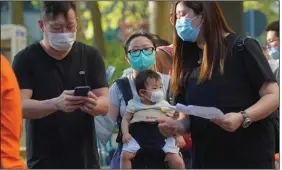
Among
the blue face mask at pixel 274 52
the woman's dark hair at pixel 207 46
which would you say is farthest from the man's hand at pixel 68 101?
the blue face mask at pixel 274 52

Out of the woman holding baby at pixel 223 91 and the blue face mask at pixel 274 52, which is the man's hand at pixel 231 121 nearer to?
the woman holding baby at pixel 223 91

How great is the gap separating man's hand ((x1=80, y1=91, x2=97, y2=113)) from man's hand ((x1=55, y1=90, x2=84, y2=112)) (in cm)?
3

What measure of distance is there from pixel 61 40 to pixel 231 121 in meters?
1.12

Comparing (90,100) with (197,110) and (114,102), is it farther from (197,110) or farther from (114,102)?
(114,102)

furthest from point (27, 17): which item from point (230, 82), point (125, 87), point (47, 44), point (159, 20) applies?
point (230, 82)

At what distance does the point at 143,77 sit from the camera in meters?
5.17

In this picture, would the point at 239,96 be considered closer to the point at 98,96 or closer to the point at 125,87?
the point at 98,96

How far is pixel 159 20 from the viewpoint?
8633 millimetres

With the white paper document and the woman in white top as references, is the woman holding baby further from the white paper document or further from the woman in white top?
the woman in white top

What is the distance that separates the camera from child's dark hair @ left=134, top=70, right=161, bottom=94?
516cm

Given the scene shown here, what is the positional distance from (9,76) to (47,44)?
772mm

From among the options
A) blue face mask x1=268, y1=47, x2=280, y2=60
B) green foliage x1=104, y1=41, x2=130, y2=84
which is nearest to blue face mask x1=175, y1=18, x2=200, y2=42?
green foliage x1=104, y1=41, x2=130, y2=84

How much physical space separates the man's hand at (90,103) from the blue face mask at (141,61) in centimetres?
87

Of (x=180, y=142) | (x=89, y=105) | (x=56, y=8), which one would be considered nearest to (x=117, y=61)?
(x=180, y=142)
